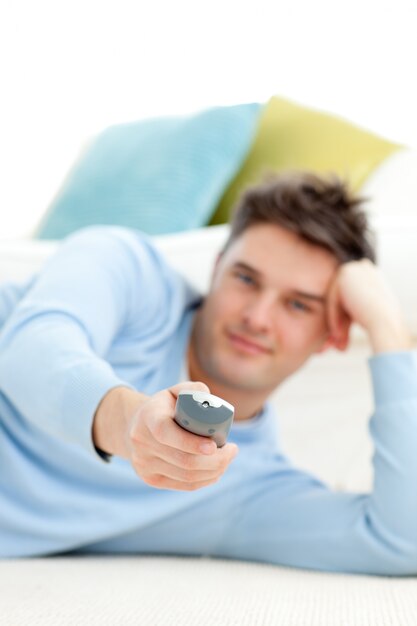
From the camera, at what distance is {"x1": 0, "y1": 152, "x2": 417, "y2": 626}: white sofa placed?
32.3 inches

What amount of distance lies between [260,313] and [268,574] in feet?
1.35

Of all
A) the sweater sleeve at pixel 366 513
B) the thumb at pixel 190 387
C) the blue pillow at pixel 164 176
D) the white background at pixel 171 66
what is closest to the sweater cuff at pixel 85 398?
the thumb at pixel 190 387

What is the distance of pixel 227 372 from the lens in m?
1.40

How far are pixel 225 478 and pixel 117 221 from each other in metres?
1.10

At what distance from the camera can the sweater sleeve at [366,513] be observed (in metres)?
1.20

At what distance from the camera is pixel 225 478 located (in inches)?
52.2

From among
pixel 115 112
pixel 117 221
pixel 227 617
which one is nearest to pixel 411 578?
pixel 227 617

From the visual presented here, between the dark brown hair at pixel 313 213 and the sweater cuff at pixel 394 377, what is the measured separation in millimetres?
247

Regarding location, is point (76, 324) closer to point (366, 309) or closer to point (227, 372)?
point (227, 372)

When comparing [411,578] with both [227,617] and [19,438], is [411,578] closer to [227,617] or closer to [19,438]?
[227,617]

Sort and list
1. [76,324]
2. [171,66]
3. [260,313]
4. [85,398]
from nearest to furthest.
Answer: [85,398]
[76,324]
[260,313]
[171,66]

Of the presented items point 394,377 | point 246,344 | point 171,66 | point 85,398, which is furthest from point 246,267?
point 171,66

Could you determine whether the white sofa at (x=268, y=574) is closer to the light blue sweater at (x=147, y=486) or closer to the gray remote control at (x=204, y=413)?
the light blue sweater at (x=147, y=486)

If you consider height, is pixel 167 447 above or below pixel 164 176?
above
